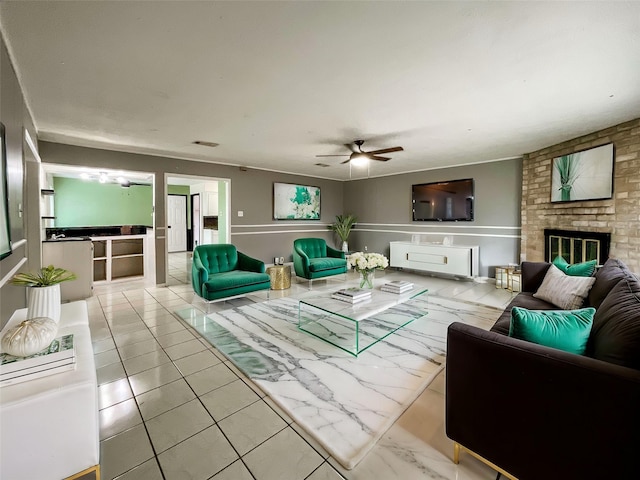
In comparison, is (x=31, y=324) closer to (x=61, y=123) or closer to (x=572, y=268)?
(x=61, y=123)

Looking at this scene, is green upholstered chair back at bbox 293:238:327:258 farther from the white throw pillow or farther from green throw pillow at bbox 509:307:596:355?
green throw pillow at bbox 509:307:596:355

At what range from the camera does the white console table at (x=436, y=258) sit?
547cm

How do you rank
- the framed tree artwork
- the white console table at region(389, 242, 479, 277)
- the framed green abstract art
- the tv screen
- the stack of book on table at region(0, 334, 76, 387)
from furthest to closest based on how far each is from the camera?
the framed green abstract art, the tv screen, the white console table at region(389, 242, 479, 277), the framed tree artwork, the stack of book on table at region(0, 334, 76, 387)

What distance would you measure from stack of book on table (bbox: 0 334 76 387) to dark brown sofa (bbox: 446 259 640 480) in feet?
6.13

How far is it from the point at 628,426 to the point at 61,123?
5129 mm

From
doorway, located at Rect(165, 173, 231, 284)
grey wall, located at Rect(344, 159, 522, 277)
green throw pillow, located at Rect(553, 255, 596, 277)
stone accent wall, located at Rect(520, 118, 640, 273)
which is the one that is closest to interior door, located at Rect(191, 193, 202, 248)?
doorway, located at Rect(165, 173, 231, 284)

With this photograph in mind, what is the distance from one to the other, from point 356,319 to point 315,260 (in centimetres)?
282

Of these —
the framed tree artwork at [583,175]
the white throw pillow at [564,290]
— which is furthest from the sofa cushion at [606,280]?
the framed tree artwork at [583,175]

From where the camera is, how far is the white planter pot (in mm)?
1754

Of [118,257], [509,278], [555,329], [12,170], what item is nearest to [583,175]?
[509,278]

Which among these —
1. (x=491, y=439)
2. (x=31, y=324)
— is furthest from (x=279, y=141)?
(x=491, y=439)

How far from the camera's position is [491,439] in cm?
130

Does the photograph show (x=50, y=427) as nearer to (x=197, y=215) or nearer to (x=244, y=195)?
(x=244, y=195)

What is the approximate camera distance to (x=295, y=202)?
6852 millimetres
